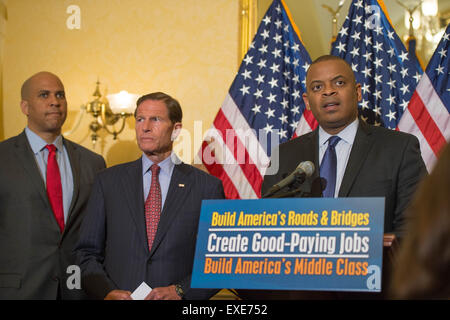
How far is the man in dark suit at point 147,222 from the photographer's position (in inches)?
105

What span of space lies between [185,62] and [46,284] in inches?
90.7

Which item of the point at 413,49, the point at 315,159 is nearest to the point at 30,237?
the point at 315,159

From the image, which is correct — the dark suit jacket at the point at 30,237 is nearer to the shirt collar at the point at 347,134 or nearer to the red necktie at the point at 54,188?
the red necktie at the point at 54,188

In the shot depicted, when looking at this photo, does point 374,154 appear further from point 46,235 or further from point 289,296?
point 46,235

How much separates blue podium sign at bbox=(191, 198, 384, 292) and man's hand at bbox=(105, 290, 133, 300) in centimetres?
84

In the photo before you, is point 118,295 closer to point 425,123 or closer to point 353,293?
point 353,293

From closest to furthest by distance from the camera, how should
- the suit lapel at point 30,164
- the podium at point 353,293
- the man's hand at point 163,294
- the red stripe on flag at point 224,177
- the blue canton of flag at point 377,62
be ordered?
the podium at point 353,293 → the man's hand at point 163,294 → the suit lapel at point 30,164 → the blue canton of flag at point 377,62 → the red stripe on flag at point 224,177

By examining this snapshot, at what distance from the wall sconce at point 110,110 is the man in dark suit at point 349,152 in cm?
191

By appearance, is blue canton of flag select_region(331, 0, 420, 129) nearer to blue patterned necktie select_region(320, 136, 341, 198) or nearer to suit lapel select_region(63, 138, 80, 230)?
blue patterned necktie select_region(320, 136, 341, 198)

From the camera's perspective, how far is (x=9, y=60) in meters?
4.88

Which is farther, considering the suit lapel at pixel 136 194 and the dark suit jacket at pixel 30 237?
the dark suit jacket at pixel 30 237

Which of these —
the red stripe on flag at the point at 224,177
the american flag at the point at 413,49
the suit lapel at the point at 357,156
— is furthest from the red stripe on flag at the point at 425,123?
the red stripe on flag at the point at 224,177

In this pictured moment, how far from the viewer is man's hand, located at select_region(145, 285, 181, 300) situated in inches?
98.0

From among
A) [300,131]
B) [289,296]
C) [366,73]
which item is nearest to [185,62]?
[300,131]
